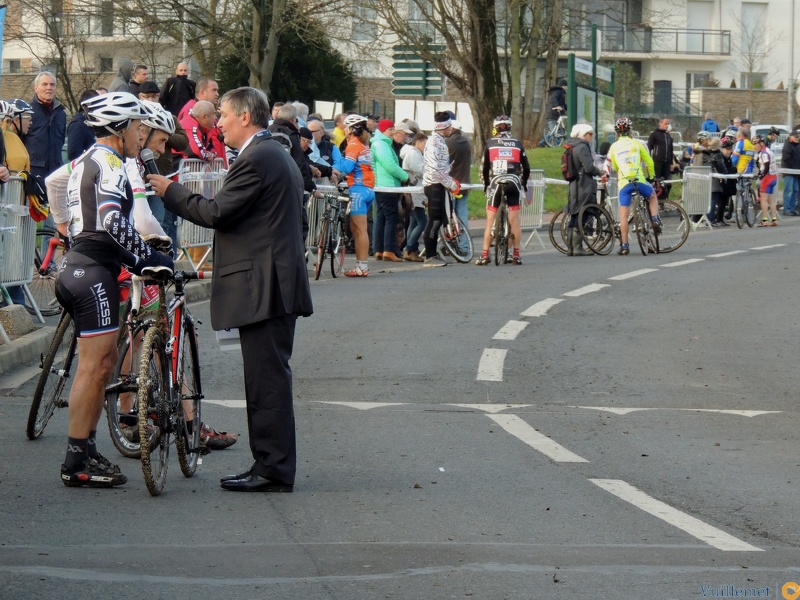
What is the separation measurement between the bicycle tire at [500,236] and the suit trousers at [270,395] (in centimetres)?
1275

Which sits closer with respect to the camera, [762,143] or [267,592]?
[267,592]

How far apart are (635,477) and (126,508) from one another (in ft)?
8.40

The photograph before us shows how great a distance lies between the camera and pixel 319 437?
28.3 ft

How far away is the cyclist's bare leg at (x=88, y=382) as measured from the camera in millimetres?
7246

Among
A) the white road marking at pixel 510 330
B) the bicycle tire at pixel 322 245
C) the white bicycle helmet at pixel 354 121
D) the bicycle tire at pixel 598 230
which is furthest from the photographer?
the bicycle tire at pixel 598 230

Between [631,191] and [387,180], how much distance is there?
3.89 m

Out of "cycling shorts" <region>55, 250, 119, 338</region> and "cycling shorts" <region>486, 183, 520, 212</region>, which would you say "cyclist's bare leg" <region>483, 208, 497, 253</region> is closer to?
"cycling shorts" <region>486, 183, 520, 212</region>

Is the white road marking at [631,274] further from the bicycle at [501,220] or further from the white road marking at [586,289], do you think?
the bicycle at [501,220]

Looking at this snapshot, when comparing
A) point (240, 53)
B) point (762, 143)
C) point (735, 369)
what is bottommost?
point (735, 369)

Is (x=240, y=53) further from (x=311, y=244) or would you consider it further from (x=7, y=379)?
(x=7, y=379)

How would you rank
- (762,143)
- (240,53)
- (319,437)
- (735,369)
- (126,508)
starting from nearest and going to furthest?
(126,508) < (319,437) < (735,369) < (762,143) < (240,53)

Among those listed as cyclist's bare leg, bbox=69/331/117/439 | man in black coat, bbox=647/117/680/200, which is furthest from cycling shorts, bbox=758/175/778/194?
cyclist's bare leg, bbox=69/331/117/439

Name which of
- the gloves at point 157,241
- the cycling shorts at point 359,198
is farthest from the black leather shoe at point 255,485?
the cycling shorts at point 359,198

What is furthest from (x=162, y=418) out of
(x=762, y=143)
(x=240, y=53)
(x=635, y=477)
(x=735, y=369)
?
(x=240, y=53)
